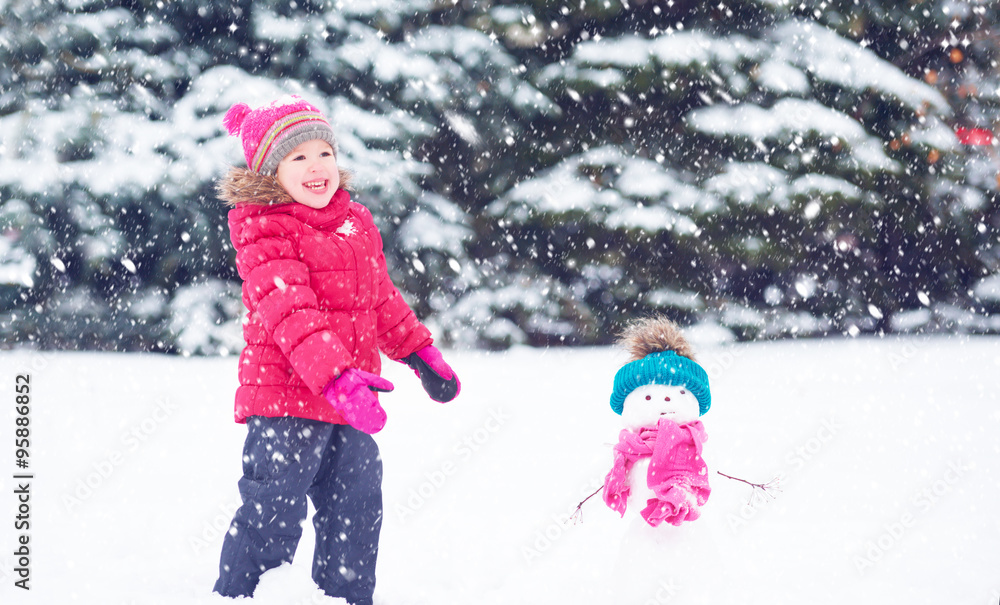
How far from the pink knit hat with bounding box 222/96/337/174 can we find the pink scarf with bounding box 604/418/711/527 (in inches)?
53.7

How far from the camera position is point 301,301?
87.4 inches

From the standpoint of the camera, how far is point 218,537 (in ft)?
10.4

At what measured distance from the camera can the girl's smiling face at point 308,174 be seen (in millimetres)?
2391

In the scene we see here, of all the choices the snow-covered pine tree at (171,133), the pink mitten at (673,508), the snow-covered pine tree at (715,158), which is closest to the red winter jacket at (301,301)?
the pink mitten at (673,508)

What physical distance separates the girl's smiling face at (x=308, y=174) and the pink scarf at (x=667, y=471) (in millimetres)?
1211

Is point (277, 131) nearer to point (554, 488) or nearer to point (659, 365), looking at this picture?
point (659, 365)

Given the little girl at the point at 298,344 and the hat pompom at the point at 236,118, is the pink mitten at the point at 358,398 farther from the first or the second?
the hat pompom at the point at 236,118

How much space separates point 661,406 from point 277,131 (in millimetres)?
1463

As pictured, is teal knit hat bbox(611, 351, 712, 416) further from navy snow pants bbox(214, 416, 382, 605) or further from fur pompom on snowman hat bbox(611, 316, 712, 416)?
navy snow pants bbox(214, 416, 382, 605)

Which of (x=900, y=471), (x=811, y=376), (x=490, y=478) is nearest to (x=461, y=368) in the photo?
(x=490, y=478)

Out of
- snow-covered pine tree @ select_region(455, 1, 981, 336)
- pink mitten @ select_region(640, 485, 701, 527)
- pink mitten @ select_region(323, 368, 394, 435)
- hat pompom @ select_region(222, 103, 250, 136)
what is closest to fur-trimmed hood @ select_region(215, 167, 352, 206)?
hat pompom @ select_region(222, 103, 250, 136)

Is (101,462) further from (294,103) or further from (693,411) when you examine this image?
(693,411)

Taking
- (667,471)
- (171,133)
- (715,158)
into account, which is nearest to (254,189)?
(667,471)

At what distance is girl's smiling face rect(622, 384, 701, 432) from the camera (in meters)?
2.45
